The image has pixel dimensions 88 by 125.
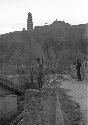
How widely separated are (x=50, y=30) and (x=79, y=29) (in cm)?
756

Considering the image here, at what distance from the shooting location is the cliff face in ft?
232

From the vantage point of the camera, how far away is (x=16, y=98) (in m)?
23.6

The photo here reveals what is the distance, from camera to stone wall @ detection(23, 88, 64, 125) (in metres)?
9.95

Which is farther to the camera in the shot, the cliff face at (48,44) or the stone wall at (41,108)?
the cliff face at (48,44)

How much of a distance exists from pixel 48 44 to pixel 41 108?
66.5 meters

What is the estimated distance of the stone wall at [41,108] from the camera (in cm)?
995

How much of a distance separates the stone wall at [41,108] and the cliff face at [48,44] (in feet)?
188

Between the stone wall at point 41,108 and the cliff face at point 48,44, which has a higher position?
the cliff face at point 48,44

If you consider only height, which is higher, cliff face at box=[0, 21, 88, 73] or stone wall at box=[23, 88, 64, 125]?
cliff face at box=[0, 21, 88, 73]

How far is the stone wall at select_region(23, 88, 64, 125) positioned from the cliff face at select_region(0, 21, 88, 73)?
57.4m

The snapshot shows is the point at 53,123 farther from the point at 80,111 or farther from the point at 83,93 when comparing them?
the point at 83,93

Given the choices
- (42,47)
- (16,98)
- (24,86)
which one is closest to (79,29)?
(42,47)

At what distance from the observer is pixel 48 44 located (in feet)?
250

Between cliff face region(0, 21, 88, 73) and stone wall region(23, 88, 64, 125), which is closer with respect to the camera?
stone wall region(23, 88, 64, 125)
